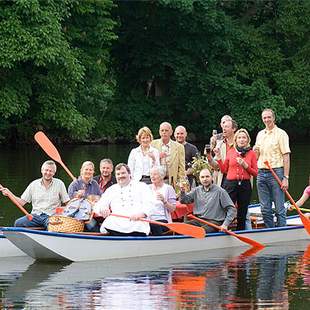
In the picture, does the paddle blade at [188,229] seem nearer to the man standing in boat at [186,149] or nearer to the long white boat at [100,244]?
the long white boat at [100,244]

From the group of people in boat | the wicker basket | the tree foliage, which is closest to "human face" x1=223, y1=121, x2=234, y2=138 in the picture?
the group of people in boat

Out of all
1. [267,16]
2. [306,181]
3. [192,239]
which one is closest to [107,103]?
[267,16]

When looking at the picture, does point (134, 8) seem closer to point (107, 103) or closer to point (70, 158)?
point (107, 103)

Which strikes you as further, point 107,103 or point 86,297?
point 107,103

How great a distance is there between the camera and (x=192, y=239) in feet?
51.5

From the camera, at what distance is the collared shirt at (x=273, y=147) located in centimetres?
1622

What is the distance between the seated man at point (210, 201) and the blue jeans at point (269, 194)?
1.07m

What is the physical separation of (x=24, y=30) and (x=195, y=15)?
11.7 meters

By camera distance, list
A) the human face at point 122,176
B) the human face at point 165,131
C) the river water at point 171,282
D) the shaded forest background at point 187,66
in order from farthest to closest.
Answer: the shaded forest background at point 187,66 < the human face at point 165,131 < the human face at point 122,176 < the river water at point 171,282

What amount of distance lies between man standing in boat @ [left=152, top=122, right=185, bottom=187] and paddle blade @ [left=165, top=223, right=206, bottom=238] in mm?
1287

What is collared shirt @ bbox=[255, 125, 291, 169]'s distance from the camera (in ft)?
53.2

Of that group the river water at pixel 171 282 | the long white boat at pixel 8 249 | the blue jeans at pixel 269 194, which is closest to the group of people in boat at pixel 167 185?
the blue jeans at pixel 269 194

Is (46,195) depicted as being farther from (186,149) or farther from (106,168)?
(186,149)

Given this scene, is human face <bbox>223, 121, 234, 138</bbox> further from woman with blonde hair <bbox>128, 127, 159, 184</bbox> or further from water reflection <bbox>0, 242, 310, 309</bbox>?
water reflection <bbox>0, 242, 310, 309</bbox>
